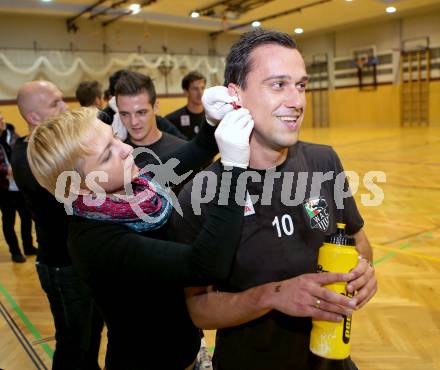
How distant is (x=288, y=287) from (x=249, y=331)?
0.34m

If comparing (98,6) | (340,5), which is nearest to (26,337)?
(98,6)

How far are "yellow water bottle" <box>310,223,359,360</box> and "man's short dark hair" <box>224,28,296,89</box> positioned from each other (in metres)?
0.78

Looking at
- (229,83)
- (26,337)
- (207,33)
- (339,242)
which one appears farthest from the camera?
(207,33)

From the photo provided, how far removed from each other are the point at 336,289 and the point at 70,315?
191 centimetres

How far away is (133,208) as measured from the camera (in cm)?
165

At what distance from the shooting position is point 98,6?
16375 millimetres

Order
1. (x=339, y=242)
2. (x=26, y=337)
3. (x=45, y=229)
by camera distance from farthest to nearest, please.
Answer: (x=26, y=337)
(x=45, y=229)
(x=339, y=242)

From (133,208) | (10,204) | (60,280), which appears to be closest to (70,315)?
(60,280)

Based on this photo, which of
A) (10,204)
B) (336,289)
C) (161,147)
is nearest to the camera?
(336,289)

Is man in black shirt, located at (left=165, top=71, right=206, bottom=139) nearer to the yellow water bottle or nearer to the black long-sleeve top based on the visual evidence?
the black long-sleeve top

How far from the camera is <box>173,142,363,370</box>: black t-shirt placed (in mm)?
1618

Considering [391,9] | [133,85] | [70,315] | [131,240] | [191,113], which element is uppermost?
[391,9]

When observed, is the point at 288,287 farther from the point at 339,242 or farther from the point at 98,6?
the point at 98,6

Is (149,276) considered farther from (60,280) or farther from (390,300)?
(390,300)
